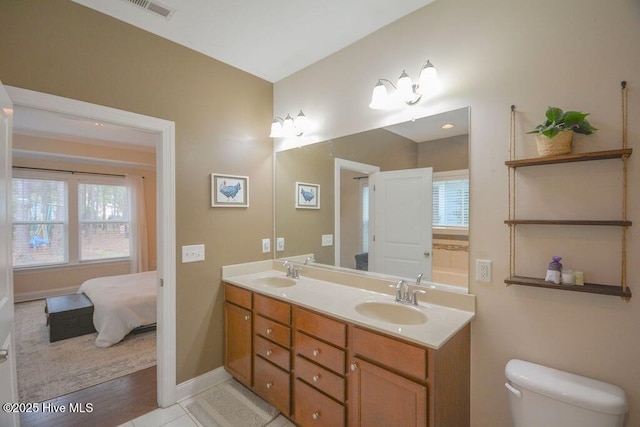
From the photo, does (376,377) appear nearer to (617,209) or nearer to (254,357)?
(254,357)

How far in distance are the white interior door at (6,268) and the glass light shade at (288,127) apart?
1.70 metres

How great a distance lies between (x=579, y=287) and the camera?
1.21 meters

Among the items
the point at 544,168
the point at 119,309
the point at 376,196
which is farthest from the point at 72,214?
the point at 544,168

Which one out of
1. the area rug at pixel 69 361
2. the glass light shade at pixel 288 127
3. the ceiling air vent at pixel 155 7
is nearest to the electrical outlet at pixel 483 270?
the glass light shade at pixel 288 127

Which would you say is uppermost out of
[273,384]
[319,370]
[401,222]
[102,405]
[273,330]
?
[401,222]

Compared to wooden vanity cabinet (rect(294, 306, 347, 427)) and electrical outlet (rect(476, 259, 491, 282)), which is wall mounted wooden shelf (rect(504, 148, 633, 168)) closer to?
electrical outlet (rect(476, 259, 491, 282))

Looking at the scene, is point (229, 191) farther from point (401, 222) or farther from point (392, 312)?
point (392, 312)

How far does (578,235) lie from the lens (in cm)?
129

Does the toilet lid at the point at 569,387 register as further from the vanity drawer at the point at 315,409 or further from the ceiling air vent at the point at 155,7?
the ceiling air vent at the point at 155,7

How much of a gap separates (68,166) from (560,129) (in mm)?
6456

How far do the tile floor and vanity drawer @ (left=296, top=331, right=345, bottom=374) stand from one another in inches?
22.7

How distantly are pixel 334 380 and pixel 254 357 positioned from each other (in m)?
0.81

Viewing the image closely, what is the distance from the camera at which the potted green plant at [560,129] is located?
1.22 m

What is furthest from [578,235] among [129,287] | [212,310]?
[129,287]
